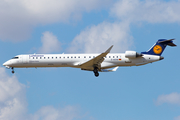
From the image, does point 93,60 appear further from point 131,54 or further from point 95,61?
point 131,54

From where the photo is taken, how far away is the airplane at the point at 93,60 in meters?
43.3

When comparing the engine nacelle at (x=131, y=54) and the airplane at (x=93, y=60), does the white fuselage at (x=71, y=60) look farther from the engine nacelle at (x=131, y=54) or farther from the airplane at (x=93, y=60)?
the engine nacelle at (x=131, y=54)

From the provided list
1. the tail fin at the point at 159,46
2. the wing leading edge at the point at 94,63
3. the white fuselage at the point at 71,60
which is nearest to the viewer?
the wing leading edge at the point at 94,63

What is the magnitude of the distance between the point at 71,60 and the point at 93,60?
337 cm

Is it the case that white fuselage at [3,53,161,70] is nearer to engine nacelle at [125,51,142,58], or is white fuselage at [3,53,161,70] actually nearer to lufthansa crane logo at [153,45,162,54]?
engine nacelle at [125,51,142,58]

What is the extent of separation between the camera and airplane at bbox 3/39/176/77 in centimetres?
4334

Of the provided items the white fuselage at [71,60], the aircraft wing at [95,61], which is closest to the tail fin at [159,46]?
the white fuselage at [71,60]

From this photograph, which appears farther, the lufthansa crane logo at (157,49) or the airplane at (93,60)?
the lufthansa crane logo at (157,49)

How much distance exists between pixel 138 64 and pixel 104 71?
4.97 metres

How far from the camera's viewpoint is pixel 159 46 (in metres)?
44.9

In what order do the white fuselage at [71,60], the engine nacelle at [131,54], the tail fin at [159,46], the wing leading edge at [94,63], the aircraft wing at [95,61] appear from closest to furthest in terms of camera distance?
the aircraft wing at [95,61], the wing leading edge at [94,63], the engine nacelle at [131,54], the white fuselage at [71,60], the tail fin at [159,46]

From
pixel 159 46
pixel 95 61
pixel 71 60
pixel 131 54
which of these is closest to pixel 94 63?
pixel 95 61

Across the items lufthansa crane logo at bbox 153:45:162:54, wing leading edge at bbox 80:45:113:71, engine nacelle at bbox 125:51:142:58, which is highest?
lufthansa crane logo at bbox 153:45:162:54

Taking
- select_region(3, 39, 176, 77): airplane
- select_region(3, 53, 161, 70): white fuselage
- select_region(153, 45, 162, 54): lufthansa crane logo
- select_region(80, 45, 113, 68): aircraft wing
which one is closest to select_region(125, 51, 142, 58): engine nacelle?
select_region(3, 39, 176, 77): airplane
